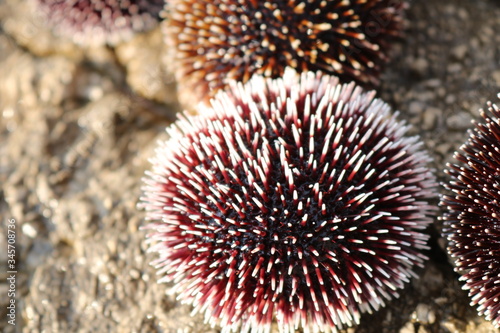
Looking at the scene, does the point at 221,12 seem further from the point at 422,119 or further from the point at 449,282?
the point at 449,282

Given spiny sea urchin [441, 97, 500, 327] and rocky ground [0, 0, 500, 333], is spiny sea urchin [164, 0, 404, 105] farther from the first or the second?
spiny sea urchin [441, 97, 500, 327]

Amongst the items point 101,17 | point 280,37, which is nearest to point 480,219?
point 280,37

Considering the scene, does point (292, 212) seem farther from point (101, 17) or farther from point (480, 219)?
point (101, 17)

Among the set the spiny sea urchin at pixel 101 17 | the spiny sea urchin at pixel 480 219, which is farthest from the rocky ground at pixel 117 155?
the spiny sea urchin at pixel 480 219

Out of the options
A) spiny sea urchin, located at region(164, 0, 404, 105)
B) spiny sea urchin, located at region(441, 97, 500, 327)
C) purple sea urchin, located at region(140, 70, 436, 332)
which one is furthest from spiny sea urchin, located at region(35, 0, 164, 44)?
spiny sea urchin, located at region(441, 97, 500, 327)

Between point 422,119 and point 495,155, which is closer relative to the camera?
point 495,155

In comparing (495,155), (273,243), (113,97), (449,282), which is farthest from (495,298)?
(113,97)

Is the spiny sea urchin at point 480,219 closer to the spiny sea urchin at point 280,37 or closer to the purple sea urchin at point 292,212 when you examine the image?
the purple sea urchin at point 292,212
